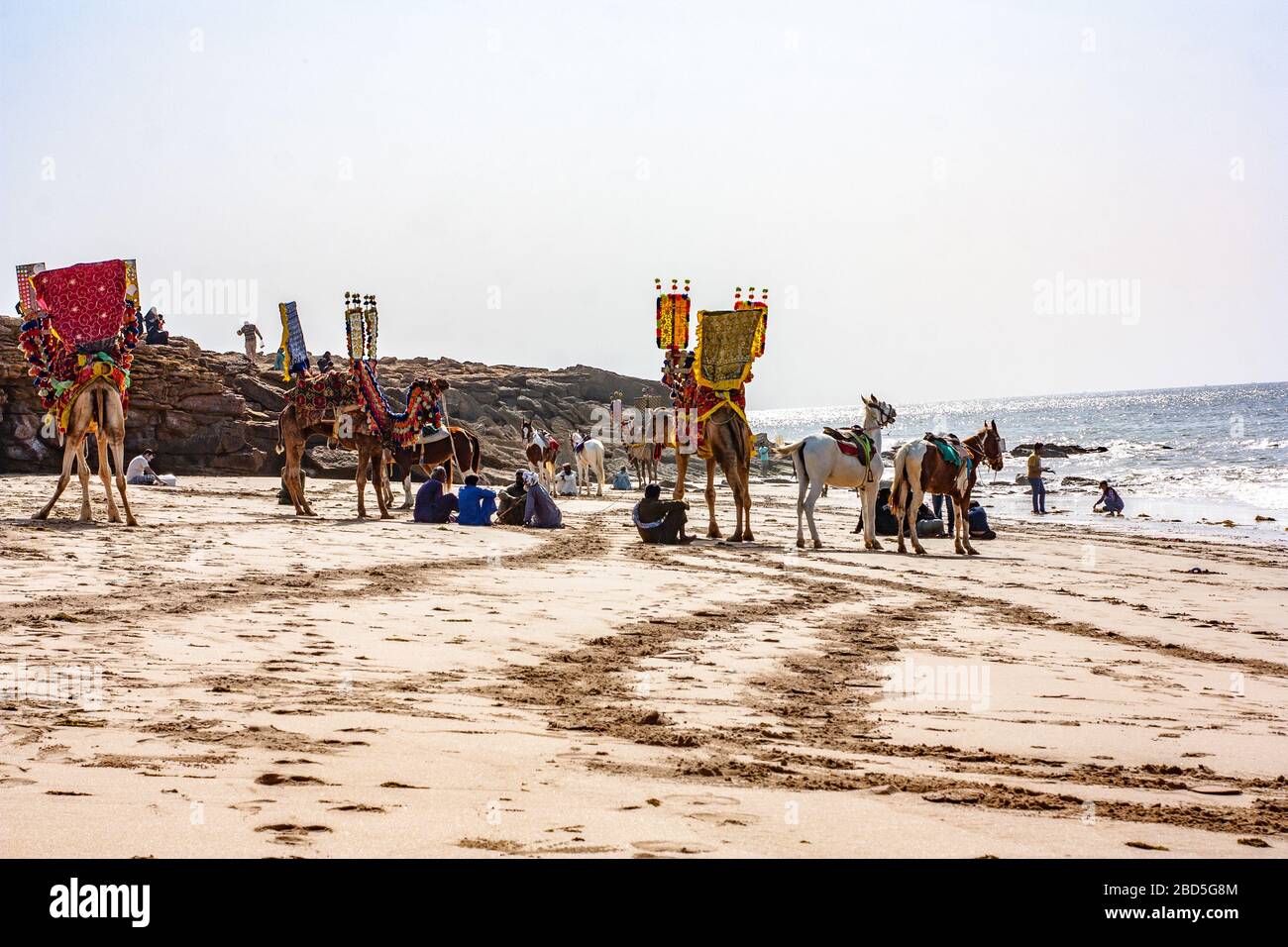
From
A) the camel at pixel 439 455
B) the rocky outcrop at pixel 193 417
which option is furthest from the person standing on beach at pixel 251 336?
the camel at pixel 439 455

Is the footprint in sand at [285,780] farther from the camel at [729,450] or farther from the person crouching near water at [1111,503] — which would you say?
the person crouching near water at [1111,503]

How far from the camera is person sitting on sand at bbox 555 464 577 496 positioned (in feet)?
107

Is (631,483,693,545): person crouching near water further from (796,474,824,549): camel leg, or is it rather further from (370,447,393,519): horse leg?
(370,447,393,519): horse leg

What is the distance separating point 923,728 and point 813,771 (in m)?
1.23

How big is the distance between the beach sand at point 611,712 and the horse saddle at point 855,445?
5.39 metres

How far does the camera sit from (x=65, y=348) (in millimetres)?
16281

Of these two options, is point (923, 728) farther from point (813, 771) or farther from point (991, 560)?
point (991, 560)

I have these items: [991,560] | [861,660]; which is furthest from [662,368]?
[861,660]

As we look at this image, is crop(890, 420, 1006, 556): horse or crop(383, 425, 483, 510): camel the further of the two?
crop(383, 425, 483, 510): camel

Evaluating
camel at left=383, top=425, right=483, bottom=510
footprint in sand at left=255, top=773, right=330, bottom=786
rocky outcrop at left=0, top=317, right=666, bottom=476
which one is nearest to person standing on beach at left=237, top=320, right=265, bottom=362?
rocky outcrop at left=0, top=317, right=666, bottom=476

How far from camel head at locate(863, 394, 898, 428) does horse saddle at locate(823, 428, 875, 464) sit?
24.0 inches

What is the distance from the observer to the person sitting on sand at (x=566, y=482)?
3247cm

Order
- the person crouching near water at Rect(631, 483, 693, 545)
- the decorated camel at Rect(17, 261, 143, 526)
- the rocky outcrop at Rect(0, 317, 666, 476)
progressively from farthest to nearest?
the rocky outcrop at Rect(0, 317, 666, 476), the person crouching near water at Rect(631, 483, 693, 545), the decorated camel at Rect(17, 261, 143, 526)

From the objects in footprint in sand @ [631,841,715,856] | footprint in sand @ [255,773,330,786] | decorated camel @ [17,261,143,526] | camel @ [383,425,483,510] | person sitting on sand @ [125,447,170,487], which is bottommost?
footprint in sand @ [631,841,715,856]
